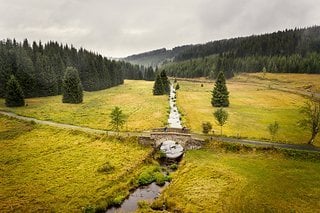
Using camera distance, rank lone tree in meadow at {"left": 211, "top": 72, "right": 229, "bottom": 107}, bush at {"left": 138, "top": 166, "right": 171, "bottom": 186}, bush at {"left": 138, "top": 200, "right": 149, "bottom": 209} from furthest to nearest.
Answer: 1. lone tree in meadow at {"left": 211, "top": 72, "right": 229, "bottom": 107}
2. bush at {"left": 138, "top": 166, "right": 171, "bottom": 186}
3. bush at {"left": 138, "top": 200, "right": 149, "bottom": 209}

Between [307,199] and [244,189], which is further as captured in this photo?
[244,189]

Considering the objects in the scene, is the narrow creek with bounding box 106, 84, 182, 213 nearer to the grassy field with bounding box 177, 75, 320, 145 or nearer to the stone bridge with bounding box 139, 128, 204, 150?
the stone bridge with bounding box 139, 128, 204, 150

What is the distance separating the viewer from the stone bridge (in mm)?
60625

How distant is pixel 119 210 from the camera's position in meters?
39.2

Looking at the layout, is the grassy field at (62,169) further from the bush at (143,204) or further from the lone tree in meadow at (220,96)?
the lone tree in meadow at (220,96)

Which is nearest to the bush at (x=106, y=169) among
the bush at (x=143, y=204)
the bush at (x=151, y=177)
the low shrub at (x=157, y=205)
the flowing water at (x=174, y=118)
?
the bush at (x=151, y=177)

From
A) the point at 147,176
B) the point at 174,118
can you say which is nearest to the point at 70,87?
the point at 174,118

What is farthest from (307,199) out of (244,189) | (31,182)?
(31,182)

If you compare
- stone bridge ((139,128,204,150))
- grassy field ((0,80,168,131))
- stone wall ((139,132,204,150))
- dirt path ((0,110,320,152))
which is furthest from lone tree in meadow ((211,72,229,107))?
stone wall ((139,132,204,150))

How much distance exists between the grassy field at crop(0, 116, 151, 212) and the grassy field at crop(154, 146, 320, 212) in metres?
8.53

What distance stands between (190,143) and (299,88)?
115m

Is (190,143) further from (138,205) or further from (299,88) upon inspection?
(299,88)

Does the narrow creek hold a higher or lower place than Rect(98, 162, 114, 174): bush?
lower

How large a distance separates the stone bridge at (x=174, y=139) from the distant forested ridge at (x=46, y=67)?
267 feet
